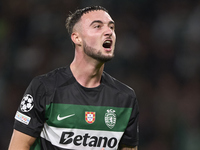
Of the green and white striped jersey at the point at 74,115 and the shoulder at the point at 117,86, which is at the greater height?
the shoulder at the point at 117,86

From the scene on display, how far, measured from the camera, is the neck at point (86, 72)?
3.41m

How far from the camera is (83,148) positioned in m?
3.23

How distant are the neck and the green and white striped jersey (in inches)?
2.0

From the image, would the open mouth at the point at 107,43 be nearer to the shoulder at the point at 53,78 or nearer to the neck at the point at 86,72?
the neck at the point at 86,72

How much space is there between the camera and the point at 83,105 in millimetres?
3324

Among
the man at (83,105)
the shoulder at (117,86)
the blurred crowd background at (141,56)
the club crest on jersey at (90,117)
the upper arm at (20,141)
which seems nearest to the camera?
the upper arm at (20,141)

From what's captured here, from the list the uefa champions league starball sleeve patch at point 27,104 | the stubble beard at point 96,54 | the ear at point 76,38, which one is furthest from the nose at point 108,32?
the uefa champions league starball sleeve patch at point 27,104

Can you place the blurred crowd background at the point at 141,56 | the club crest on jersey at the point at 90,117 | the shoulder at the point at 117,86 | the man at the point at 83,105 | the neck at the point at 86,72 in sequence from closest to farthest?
the man at the point at 83,105 < the club crest on jersey at the point at 90,117 < the neck at the point at 86,72 < the shoulder at the point at 117,86 < the blurred crowd background at the point at 141,56

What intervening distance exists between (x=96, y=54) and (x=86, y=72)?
214mm

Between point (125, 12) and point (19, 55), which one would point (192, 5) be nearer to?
point (125, 12)

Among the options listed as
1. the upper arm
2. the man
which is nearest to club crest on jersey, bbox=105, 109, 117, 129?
the man

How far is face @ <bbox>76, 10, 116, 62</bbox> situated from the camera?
10.9 feet

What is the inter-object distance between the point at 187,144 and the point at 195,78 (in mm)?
1241

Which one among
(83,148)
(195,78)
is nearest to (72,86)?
(83,148)
